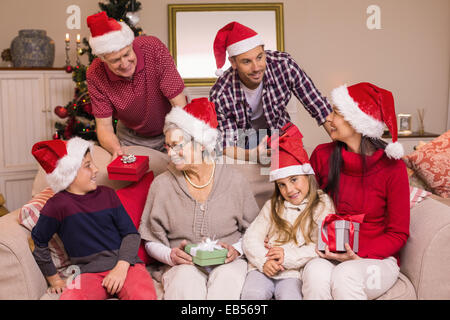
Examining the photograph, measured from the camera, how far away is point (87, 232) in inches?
73.2

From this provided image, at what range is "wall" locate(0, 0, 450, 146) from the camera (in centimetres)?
478

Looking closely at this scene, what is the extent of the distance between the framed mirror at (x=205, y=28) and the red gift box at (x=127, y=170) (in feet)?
8.84

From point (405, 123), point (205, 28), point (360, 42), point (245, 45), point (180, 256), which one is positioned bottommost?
point (180, 256)

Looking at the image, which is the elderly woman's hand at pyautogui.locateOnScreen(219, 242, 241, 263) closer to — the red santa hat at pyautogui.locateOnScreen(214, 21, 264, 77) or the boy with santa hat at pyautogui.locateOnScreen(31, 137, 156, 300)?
the boy with santa hat at pyautogui.locateOnScreen(31, 137, 156, 300)

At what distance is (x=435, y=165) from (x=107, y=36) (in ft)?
6.11

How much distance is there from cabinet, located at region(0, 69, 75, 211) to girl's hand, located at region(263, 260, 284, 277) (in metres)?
3.19

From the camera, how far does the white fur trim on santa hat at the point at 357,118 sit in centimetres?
193

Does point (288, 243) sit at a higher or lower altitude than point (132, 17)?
lower

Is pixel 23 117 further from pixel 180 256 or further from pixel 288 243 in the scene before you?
pixel 288 243

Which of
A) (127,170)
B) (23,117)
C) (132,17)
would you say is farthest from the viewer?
(23,117)

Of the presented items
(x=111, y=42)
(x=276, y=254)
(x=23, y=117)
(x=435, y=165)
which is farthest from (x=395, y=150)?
(x=23, y=117)

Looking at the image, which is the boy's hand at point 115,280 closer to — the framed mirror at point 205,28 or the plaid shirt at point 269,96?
the plaid shirt at point 269,96

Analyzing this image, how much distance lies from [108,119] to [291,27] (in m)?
2.91
